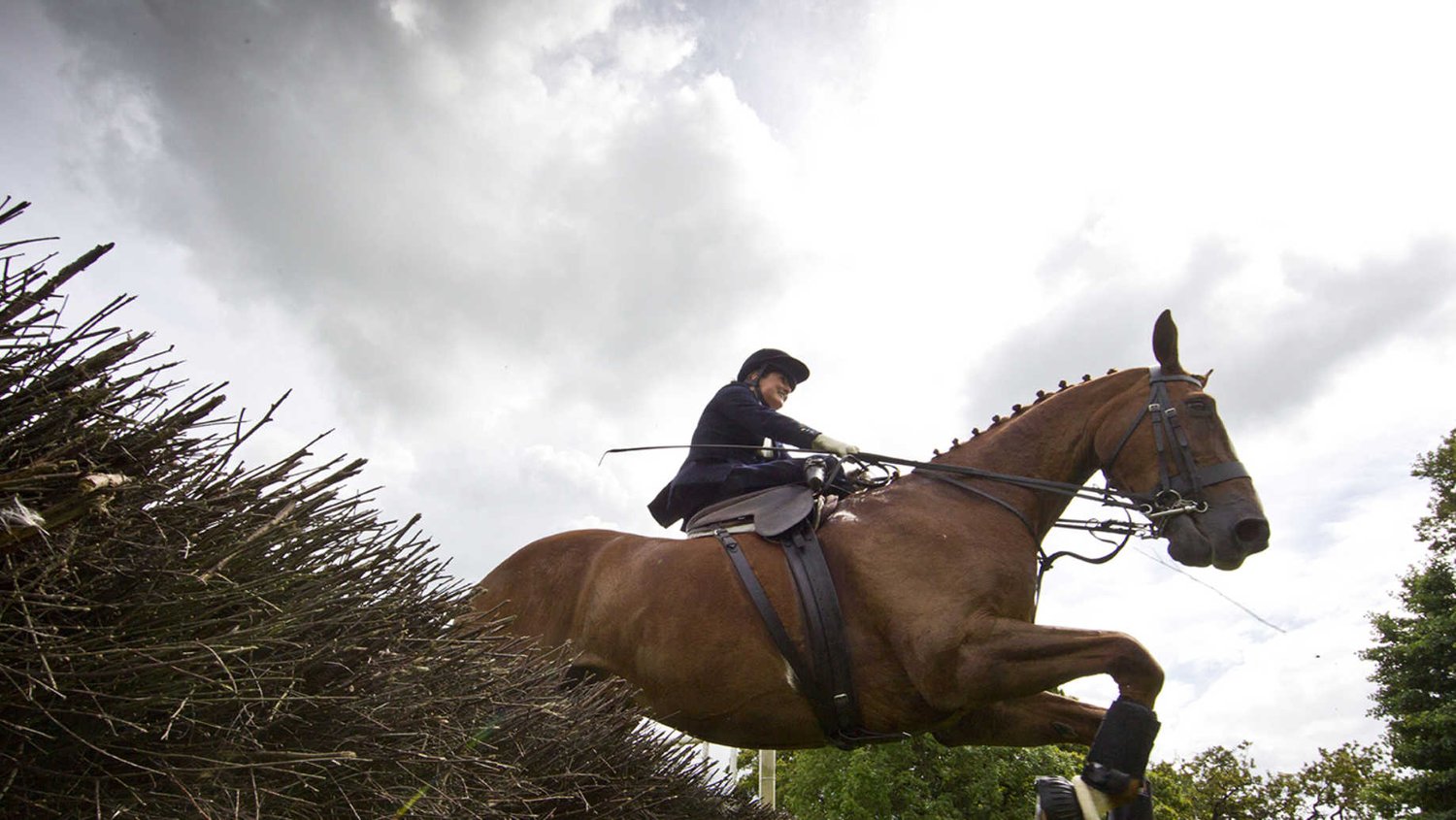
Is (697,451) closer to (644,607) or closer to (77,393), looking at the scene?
(644,607)

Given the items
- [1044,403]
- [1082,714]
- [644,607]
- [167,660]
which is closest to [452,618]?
[167,660]

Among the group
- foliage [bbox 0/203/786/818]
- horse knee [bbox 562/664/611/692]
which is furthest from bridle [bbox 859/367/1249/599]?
foliage [bbox 0/203/786/818]

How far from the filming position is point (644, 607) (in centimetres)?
516

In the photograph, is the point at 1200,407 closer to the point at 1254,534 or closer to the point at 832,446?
the point at 1254,534

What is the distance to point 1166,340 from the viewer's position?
5457 mm

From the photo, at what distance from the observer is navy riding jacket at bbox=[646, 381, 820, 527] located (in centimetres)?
577

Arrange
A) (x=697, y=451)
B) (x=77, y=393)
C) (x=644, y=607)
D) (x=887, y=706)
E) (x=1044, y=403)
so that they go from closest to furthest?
(x=77, y=393) < (x=887, y=706) < (x=644, y=607) < (x=1044, y=403) < (x=697, y=451)

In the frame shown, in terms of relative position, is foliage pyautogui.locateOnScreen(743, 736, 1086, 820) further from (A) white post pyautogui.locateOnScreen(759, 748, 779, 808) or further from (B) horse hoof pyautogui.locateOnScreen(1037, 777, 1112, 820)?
(B) horse hoof pyautogui.locateOnScreen(1037, 777, 1112, 820)

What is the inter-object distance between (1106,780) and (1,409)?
4.23 m

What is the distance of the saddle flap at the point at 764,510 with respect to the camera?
16.8 ft

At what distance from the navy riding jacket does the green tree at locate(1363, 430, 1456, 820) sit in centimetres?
2447

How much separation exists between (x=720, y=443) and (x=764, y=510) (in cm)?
86

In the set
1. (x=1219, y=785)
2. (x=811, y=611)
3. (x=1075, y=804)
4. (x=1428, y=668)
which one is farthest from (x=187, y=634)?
(x=1219, y=785)

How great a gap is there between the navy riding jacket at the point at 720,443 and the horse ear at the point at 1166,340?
2.16 m
